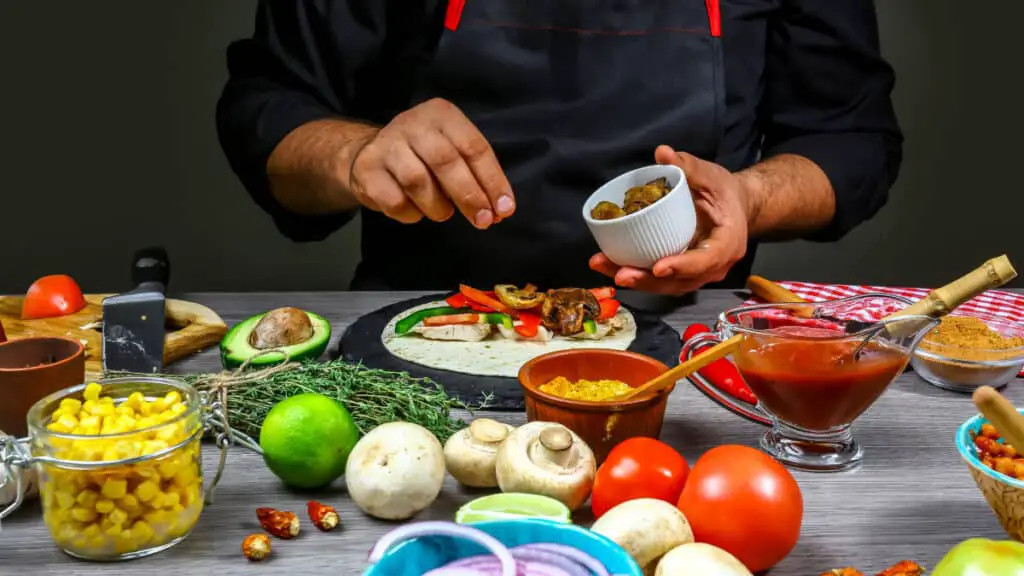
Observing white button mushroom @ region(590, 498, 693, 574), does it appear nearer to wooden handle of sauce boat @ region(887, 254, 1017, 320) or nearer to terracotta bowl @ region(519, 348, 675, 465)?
terracotta bowl @ region(519, 348, 675, 465)

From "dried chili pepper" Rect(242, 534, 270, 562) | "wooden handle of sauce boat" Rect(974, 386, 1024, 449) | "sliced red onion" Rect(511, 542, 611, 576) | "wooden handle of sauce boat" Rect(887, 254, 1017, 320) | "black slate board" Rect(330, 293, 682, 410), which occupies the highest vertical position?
"wooden handle of sauce boat" Rect(887, 254, 1017, 320)

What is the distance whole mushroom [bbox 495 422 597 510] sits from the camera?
130 cm

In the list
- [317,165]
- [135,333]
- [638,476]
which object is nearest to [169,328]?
[135,333]

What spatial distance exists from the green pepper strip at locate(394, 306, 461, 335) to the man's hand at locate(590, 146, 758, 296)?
34 centimetres

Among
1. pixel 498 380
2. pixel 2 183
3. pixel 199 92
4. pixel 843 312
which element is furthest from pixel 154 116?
pixel 843 312

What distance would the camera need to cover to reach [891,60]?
3934 mm

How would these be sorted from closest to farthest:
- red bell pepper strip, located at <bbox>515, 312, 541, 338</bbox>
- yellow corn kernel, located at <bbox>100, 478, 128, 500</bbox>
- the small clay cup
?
yellow corn kernel, located at <bbox>100, 478, 128, 500</bbox>
the small clay cup
red bell pepper strip, located at <bbox>515, 312, 541, 338</bbox>

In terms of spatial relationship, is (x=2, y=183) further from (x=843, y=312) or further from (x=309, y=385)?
(x=843, y=312)

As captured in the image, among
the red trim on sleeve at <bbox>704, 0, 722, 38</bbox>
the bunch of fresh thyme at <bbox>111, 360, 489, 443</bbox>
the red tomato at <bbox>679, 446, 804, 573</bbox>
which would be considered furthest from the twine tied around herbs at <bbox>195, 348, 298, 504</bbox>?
the red trim on sleeve at <bbox>704, 0, 722, 38</bbox>

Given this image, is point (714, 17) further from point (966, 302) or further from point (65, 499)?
point (65, 499)

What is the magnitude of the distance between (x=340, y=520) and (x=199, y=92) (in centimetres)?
311

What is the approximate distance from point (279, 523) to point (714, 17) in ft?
5.85

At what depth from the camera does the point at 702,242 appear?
2.16m

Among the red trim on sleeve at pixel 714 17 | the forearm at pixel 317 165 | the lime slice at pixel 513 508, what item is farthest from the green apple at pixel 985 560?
the red trim on sleeve at pixel 714 17
